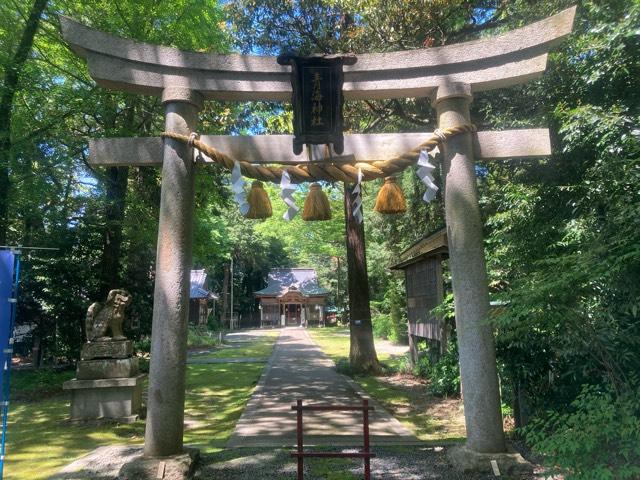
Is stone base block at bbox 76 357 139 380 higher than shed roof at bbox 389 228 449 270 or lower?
lower

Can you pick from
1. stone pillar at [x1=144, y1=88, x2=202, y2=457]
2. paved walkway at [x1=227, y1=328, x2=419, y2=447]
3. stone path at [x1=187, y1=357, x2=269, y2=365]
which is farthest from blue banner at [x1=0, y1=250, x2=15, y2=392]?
stone path at [x1=187, y1=357, x2=269, y2=365]

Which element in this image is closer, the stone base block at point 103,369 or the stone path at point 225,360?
the stone base block at point 103,369

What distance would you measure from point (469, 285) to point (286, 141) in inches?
97.6

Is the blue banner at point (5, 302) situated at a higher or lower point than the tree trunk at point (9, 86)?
lower

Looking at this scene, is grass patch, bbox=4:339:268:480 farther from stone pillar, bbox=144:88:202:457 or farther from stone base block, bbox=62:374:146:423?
stone pillar, bbox=144:88:202:457

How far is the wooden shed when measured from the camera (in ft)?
32.5

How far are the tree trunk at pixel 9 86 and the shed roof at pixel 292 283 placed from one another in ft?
114

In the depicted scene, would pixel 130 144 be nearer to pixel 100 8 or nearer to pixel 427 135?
pixel 427 135

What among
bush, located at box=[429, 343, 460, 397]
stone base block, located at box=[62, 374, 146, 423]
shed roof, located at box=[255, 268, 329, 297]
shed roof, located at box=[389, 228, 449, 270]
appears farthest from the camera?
shed roof, located at box=[255, 268, 329, 297]

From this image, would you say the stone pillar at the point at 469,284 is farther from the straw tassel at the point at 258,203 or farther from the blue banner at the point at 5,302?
the blue banner at the point at 5,302

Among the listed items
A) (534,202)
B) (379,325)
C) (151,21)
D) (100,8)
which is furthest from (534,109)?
(379,325)

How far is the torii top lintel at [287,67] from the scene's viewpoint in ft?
15.4

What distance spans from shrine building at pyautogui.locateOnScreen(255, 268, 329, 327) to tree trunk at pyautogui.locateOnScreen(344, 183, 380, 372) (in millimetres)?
30373

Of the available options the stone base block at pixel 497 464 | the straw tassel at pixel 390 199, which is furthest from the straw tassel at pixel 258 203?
the stone base block at pixel 497 464
